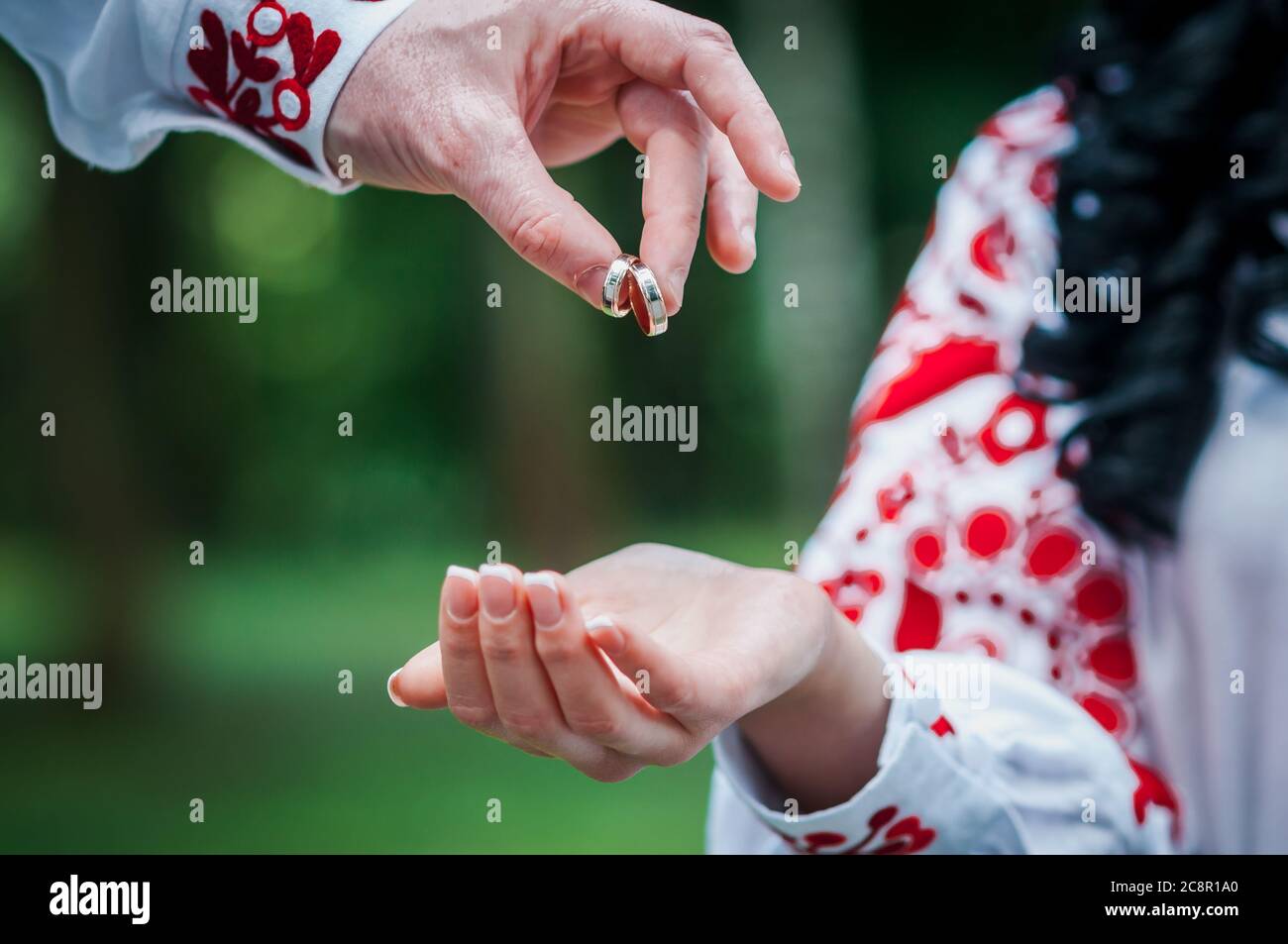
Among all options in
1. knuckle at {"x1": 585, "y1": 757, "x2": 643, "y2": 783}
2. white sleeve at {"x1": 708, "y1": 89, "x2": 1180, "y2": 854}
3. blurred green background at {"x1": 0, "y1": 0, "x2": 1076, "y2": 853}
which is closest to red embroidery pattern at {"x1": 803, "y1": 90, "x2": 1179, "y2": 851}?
white sleeve at {"x1": 708, "y1": 89, "x2": 1180, "y2": 854}

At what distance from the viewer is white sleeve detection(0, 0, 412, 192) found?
782mm

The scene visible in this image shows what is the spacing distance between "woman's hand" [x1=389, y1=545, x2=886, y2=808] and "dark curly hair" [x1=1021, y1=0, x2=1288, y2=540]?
0.36 m

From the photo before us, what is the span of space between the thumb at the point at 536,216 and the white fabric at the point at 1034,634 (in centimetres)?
40

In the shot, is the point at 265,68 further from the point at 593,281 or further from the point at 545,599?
the point at 545,599

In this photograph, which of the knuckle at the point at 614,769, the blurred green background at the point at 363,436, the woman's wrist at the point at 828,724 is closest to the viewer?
the knuckle at the point at 614,769

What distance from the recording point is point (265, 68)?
809 millimetres

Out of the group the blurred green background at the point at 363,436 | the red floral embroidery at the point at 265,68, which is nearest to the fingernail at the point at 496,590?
the red floral embroidery at the point at 265,68

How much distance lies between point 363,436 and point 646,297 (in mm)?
6117

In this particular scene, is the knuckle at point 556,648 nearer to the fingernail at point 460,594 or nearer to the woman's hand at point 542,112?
the fingernail at point 460,594

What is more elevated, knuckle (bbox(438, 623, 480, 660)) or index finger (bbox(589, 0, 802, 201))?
index finger (bbox(589, 0, 802, 201))

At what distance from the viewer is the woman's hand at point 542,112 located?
Result: 682 mm

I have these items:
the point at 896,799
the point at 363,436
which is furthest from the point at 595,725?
the point at 363,436

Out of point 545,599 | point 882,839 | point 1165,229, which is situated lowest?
point 882,839

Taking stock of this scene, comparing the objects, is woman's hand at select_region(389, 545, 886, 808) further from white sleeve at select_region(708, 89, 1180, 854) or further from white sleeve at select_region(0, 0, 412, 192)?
white sleeve at select_region(0, 0, 412, 192)
